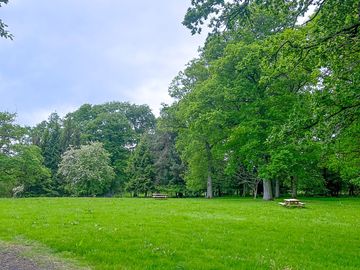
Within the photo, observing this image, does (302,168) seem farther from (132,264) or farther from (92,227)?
(132,264)

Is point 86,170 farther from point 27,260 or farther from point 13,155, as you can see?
point 27,260

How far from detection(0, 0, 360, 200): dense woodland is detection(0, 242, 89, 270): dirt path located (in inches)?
206

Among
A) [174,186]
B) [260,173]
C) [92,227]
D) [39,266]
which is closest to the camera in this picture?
[39,266]

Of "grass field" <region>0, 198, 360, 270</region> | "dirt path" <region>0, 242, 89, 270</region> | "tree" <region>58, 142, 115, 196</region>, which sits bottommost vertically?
"dirt path" <region>0, 242, 89, 270</region>

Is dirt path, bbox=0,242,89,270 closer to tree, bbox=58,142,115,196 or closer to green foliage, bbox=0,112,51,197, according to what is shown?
green foliage, bbox=0,112,51,197

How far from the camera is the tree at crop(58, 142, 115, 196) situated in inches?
1954

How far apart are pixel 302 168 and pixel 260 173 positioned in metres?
4.99

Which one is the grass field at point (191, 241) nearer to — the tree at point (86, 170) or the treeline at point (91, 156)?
the treeline at point (91, 156)

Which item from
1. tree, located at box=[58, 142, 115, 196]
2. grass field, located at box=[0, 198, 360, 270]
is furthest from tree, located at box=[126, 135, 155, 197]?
grass field, located at box=[0, 198, 360, 270]

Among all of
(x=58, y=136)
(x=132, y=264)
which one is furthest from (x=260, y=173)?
(x=58, y=136)

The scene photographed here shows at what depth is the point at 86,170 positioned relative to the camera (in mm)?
49344

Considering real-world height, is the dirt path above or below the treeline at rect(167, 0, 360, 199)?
below

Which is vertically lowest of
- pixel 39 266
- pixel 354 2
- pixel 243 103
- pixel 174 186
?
pixel 39 266

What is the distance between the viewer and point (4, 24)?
8.78 m
